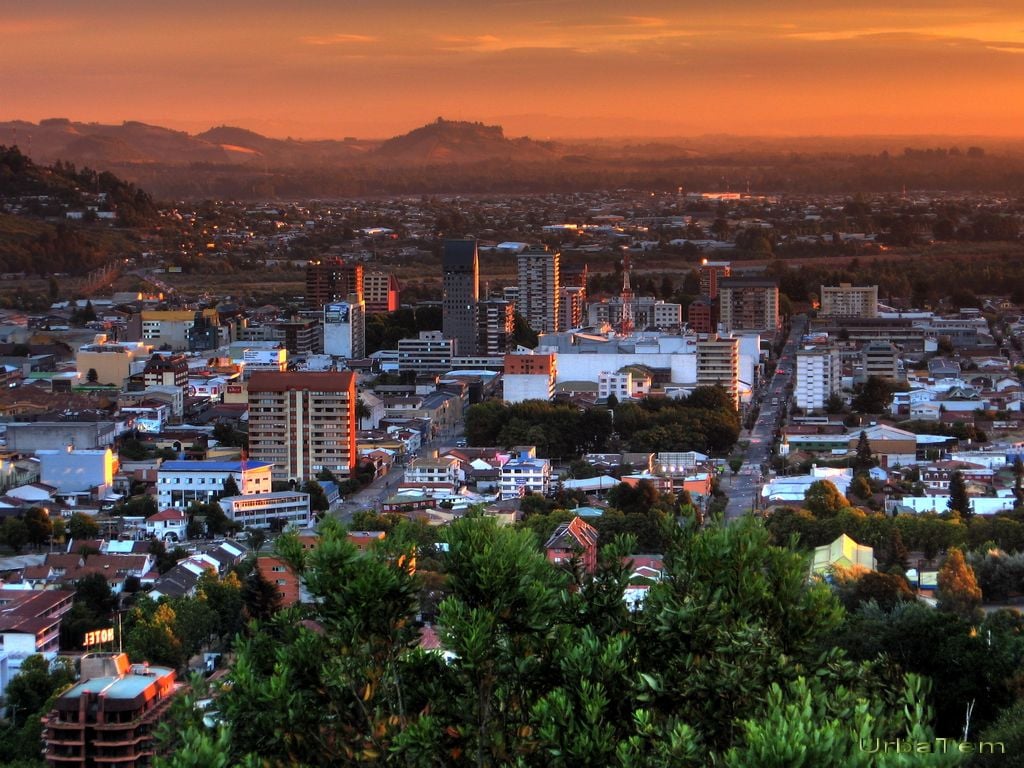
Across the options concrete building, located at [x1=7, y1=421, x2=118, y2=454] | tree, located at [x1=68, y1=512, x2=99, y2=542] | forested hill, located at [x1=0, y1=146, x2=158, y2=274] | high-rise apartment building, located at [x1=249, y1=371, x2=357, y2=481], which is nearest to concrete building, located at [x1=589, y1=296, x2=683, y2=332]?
high-rise apartment building, located at [x1=249, y1=371, x2=357, y2=481]

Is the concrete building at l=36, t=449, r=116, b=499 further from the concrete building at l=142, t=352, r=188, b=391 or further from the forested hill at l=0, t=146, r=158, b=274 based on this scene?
the forested hill at l=0, t=146, r=158, b=274

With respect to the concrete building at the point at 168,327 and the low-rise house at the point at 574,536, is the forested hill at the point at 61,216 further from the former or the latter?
the low-rise house at the point at 574,536

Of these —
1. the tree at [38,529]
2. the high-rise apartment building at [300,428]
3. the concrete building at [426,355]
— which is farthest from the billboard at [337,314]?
the tree at [38,529]

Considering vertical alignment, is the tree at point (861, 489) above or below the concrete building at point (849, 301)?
below

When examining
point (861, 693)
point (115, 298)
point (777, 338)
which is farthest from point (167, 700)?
point (115, 298)

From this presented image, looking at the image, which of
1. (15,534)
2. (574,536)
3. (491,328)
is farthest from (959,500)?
(491,328)

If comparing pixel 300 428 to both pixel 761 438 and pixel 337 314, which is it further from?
pixel 337 314
